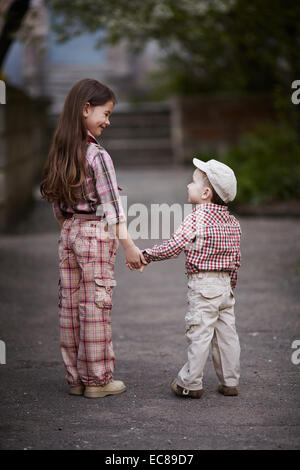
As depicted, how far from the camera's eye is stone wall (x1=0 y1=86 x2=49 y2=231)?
10305 millimetres

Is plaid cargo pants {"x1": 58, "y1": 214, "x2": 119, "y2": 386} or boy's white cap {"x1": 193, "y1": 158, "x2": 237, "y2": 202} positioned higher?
boy's white cap {"x1": 193, "y1": 158, "x2": 237, "y2": 202}

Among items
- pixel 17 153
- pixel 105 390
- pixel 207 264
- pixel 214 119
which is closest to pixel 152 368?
pixel 105 390

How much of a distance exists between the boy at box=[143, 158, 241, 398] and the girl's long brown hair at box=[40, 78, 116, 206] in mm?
510

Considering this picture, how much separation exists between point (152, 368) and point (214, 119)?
1378cm

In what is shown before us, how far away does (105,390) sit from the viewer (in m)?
4.14

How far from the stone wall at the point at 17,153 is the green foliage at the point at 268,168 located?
10.4ft

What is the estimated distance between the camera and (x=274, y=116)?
1770 centimetres

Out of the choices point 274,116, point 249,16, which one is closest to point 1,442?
point 249,16

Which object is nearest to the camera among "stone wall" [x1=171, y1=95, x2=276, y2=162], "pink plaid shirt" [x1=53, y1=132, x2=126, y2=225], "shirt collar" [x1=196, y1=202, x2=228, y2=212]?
"pink plaid shirt" [x1=53, y1=132, x2=126, y2=225]

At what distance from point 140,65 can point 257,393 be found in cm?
2171

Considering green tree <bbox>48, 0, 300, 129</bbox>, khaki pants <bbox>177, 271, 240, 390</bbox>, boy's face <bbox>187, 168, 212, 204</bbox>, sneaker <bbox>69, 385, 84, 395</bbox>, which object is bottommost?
sneaker <bbox>69, 385, 84, 395</bbox>

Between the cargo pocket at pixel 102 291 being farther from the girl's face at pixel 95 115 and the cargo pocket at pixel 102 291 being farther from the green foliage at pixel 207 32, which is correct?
the green foliage at pixel 207 32

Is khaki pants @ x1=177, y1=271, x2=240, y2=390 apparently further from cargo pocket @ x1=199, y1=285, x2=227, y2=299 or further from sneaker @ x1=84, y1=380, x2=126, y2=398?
sneaker @ x1=84, y1=380, x2=126, y2=398

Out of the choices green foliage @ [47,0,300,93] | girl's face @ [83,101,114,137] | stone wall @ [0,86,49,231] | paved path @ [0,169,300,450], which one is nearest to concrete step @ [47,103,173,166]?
green foliage @ [47,0,300,93]
